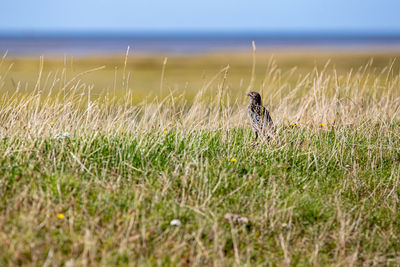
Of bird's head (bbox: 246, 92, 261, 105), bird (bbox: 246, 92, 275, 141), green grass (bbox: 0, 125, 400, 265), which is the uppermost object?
bird's head (bbox: 246, 92, 261, 105)

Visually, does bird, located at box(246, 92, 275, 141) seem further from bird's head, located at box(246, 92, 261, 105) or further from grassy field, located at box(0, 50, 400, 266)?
grassy field, located at box(0, 50, 400, 266)

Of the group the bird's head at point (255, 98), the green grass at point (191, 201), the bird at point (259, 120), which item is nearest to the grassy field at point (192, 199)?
the green grass at point (191, 201)

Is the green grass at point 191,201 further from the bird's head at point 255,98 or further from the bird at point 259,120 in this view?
the bird's head at point 255,98

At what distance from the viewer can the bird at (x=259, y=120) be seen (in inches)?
212

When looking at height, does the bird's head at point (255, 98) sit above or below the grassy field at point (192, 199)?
above

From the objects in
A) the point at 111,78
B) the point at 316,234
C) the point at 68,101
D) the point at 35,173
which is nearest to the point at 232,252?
the point at 316,234

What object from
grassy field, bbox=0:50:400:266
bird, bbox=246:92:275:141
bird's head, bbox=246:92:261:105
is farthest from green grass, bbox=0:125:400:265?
bird's head, bbox=246:92:261:105

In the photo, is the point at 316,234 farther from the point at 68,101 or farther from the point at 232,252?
the point at 68,101

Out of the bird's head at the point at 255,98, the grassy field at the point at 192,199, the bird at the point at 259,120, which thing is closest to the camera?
the grassy field at the point at 192,199

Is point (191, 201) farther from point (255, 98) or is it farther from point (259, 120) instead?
point (255, 98)

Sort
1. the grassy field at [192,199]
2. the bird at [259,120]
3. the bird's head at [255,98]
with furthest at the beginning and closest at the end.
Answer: the bird's head at [255,98] < the bird at [259,120] < the grassy field at [192,199]

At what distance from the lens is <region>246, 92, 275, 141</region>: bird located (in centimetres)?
537

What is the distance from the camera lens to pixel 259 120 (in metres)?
5.62

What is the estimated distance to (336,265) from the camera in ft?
10.9
